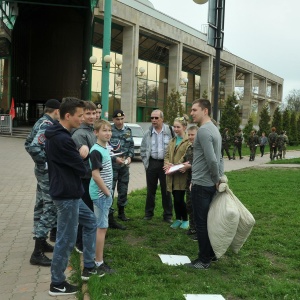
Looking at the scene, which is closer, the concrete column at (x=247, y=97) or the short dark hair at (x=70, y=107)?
the short dark hair at (x=70, y=107)

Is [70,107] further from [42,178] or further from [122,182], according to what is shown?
[122,182]

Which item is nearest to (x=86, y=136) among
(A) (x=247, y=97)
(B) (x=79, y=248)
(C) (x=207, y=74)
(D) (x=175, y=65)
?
(B) (x=79, y=248)

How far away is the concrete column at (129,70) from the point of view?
32938 millimetres

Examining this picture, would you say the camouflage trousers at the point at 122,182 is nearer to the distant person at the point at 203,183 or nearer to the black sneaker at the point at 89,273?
the distant person at the point at 203,183

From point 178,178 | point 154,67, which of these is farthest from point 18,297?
point 154,67

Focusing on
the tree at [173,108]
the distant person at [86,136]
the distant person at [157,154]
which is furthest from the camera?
the tree at [173,108]

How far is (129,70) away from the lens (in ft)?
108

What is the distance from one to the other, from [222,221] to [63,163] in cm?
201

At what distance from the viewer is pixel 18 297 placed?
4.12m

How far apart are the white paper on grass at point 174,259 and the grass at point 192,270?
0.11 metres

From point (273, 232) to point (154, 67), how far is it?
38190 millimetres

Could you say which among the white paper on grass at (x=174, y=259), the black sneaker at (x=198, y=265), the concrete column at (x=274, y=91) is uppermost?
the concrete column at (x=274, y=91)

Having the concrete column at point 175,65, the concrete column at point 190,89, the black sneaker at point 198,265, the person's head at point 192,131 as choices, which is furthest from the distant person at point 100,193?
the concrete column at point 190,89

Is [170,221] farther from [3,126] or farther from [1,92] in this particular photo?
[1,92]
